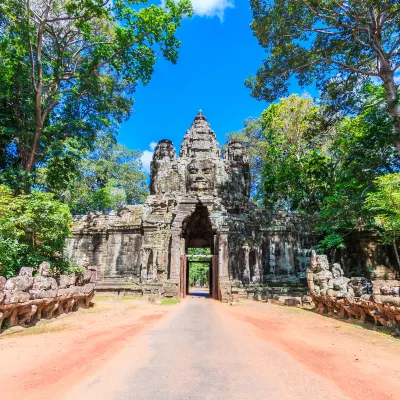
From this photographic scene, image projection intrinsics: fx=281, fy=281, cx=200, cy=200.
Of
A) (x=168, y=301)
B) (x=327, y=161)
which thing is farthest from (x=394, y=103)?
(x=168, y=301)

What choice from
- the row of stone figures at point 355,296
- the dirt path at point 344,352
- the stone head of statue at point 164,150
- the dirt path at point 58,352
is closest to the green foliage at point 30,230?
the dirt path at point 58,352

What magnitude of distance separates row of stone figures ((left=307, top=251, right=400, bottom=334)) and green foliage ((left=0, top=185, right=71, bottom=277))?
1048cm

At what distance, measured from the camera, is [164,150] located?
2184 cm

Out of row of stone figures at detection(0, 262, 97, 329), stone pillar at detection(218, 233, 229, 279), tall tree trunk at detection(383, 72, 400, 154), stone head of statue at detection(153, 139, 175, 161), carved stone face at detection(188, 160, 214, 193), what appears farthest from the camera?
stone head of statue at detection(153, 139, 175, 161)

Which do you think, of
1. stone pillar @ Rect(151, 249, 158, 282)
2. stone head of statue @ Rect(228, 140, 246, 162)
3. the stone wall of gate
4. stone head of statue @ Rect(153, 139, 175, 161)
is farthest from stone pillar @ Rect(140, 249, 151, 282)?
stone head of statue @ Rect(228, 140, 246, 162)

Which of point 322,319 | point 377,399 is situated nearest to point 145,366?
point 377,399

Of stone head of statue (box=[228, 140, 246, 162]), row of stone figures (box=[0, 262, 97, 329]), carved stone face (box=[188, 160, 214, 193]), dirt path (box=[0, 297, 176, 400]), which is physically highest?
stone head of statue (box=[228, 140, 246, 162])

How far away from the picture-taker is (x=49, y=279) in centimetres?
868

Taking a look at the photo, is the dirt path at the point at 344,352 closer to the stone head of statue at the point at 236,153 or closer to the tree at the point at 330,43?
the tree at the point at 330,43

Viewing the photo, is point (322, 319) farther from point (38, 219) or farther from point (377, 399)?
point (38, 219)

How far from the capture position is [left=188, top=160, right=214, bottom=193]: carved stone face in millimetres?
19547

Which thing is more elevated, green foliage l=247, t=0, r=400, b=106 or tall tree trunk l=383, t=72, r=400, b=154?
green foliage l=247, t=0, r=400, b=106

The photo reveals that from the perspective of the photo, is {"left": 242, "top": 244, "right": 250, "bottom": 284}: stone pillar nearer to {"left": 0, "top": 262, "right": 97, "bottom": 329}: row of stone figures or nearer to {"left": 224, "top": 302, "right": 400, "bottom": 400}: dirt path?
{"left": 224, "top": 302, "right": 400, "bottom": 400}: dirt path

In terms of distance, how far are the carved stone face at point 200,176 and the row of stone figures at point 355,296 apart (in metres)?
9.28
